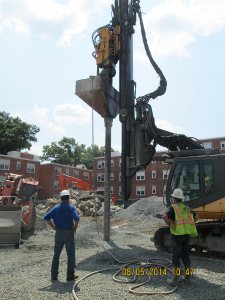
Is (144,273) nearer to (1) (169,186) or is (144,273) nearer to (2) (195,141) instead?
(1) (169,186)

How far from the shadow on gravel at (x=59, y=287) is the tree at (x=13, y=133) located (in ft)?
180

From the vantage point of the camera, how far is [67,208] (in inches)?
297

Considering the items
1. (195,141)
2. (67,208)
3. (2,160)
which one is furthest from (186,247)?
(2,160)

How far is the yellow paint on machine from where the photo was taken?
9.59 m

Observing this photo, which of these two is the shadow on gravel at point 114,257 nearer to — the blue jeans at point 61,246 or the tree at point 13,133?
the blue jeans at point 61,246

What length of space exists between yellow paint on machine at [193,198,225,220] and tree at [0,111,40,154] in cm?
5323

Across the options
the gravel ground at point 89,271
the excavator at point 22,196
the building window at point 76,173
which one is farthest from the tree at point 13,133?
A: the gravel ground at point 89,271

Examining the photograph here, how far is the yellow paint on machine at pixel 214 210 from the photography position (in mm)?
9594

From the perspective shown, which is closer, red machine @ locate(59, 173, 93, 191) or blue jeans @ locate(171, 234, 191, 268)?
blue jeans @ locate(171, 234, 191, 268)

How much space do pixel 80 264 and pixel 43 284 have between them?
207 cm

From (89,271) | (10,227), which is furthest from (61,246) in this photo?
(10,227)
